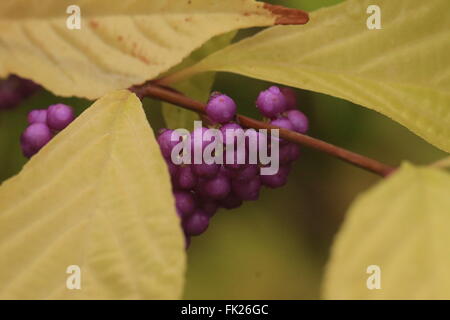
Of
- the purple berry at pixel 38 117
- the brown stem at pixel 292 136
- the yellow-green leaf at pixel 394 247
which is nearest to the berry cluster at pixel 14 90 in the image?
the purple berry at pixel 38 117

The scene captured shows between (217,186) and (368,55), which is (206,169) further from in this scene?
(368,55)

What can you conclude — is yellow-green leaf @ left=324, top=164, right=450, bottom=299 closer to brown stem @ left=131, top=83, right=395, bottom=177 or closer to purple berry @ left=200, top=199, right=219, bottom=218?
brown stem @ left=131, top=83, right=395, bottom=177

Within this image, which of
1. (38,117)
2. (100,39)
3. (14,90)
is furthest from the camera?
(14,90)

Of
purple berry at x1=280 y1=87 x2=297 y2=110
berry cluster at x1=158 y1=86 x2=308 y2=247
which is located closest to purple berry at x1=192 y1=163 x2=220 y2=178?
berry cluster at x1=158 y1=86 x2=308 y2=247

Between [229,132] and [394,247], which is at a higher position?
[229,132]

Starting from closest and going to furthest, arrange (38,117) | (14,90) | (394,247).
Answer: (394,247), (38,117), (14,90)

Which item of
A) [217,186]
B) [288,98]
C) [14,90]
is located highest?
[14,90]

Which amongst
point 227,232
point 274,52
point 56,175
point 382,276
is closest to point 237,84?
point 227,232

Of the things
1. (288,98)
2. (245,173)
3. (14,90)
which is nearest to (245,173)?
(245,173)
